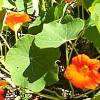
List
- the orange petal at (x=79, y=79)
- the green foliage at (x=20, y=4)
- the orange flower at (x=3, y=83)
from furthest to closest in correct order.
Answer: the green foliage at (x=20, y=4)
the orange flower at (x=3, y=83)
the orange petal at (x=79, y=79)

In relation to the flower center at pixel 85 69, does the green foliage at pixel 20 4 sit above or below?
above

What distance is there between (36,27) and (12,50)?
0.95 ft

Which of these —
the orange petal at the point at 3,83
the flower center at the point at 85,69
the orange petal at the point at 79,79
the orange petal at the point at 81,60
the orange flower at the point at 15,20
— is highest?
the orange flower at the point at 15,20

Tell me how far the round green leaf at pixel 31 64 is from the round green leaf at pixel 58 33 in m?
0.07

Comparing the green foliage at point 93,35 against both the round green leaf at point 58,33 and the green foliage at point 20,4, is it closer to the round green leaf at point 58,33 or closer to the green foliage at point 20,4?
the round green leaf at point 58,33

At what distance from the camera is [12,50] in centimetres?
192

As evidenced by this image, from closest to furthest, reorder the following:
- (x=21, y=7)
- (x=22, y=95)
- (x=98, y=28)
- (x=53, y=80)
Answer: (x=98, y=28) → (x=53, y=80) → (x=22, y=95) → (x=21, y=7)

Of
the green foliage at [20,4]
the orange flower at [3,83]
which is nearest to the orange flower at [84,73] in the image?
the orange flower at [3,83]

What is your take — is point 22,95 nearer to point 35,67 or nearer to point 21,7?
point 35,67

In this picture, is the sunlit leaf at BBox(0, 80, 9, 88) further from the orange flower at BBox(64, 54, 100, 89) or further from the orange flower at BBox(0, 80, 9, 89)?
the orange flower at BBox(64, 54, 100, 89)

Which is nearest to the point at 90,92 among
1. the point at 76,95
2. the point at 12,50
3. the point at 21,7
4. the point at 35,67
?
the point at 76,95

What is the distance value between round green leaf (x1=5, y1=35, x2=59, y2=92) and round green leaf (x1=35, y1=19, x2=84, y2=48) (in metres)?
0.07

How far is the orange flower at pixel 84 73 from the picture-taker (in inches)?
69.5

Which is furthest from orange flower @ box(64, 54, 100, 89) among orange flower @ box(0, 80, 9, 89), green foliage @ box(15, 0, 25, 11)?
green foliage @ box(15, 0, 25, 11)
